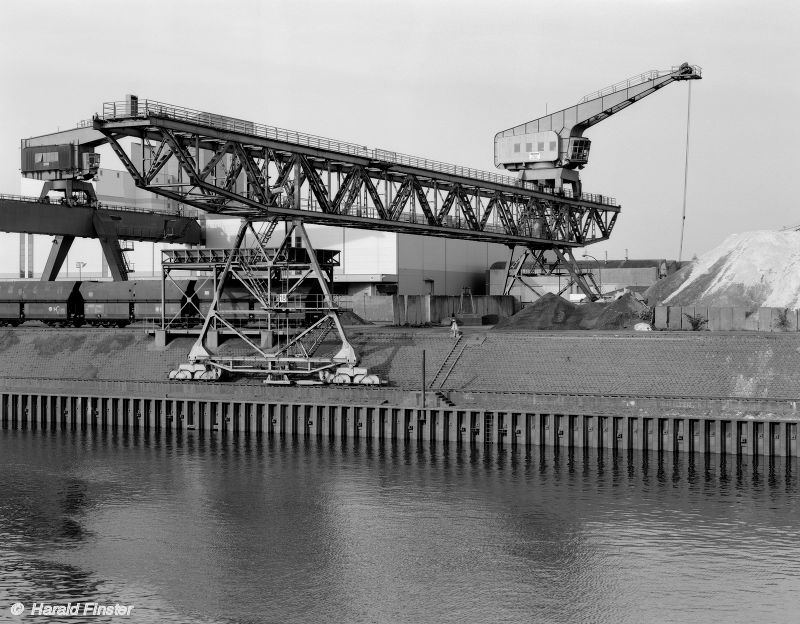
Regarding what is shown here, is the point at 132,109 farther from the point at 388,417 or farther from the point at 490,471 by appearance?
the point at 490,471

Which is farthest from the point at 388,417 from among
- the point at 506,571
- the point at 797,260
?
the point at 797,260

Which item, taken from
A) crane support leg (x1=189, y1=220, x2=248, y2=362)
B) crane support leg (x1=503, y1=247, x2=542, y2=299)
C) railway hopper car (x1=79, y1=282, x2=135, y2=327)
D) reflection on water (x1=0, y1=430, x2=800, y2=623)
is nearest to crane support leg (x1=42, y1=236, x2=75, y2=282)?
railway hopper car (x1=79, y1=282, x2=135, y2=327)

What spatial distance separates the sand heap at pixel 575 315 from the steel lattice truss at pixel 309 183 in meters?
8.29

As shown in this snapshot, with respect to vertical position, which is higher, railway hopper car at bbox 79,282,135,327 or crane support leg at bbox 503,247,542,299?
crane support leg at bbox 503,247,542,299

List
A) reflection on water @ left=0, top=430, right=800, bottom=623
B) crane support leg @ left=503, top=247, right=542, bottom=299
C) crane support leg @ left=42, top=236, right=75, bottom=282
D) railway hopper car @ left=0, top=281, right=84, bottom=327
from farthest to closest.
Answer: crane support leg @ left=503, top=247, right=542, bottom=299 → crane support leg @ left=42, top=236, right=75, bottom=282 → railway hopper car @ left=0, top=281, right=84, bottom=327 → reflection on water @ left=0, top=430, right=800, bottom=623

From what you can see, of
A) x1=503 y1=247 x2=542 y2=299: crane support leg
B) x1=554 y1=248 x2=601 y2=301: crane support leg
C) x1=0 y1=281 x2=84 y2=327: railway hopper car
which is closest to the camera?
x1=0 y1=281 x2=84 y2=327: railway hopper car

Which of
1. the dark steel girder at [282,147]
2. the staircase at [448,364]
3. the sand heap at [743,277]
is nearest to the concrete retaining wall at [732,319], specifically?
the sand heap at [743,277]

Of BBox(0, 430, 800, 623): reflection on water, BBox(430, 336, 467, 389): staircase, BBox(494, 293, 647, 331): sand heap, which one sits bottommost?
BBox(0, 430, 800, 623): reflection on water

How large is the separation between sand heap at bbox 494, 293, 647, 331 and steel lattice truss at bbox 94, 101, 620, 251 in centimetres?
829

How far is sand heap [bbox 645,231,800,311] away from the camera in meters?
94.1

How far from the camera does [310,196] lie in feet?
250

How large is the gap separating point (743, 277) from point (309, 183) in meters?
42.7

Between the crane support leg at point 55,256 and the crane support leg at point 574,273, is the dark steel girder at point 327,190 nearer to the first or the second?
the crane support leg at point 574,273

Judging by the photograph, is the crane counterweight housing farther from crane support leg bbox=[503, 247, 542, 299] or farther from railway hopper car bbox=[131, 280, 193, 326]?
railway hopper car bbox=[131, 280, 193, 326]
